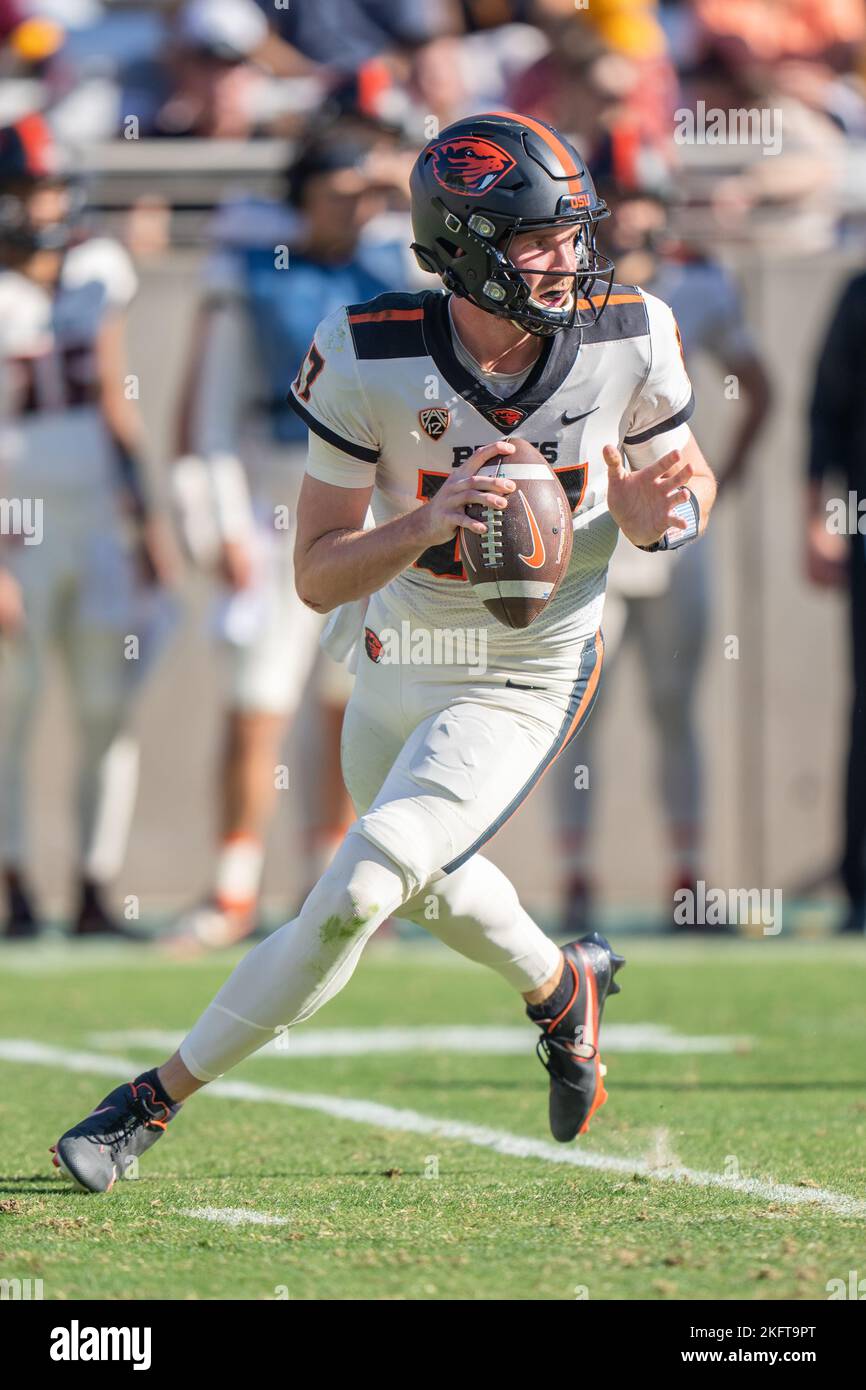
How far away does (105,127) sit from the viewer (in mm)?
10211

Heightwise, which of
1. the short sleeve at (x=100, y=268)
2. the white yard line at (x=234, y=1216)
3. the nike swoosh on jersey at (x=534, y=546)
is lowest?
the white yard line at (x=234, y=1216)

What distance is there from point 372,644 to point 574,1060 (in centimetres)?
94

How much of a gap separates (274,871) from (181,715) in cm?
78

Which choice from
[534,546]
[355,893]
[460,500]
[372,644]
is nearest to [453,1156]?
[355,893]

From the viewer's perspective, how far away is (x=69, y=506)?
8508 millimetres

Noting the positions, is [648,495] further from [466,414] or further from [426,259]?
[426,259]

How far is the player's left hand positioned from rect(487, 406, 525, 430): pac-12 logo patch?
0.62 ft

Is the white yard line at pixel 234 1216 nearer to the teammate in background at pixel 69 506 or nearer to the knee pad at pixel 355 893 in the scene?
the knee pad at pixel 355 893

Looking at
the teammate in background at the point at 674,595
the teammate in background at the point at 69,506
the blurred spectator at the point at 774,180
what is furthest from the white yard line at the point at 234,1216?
the blurred spectator at the point at 774,180

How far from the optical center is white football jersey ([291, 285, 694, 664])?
402cm

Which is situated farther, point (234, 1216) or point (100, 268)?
point (100, 268)

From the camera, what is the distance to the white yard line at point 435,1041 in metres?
6.03

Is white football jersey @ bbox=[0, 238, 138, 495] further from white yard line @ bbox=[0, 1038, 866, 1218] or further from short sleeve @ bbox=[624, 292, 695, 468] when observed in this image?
short sleeve @ bbox=[624, 292, 695, 468]

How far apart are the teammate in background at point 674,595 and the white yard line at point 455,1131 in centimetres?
282
